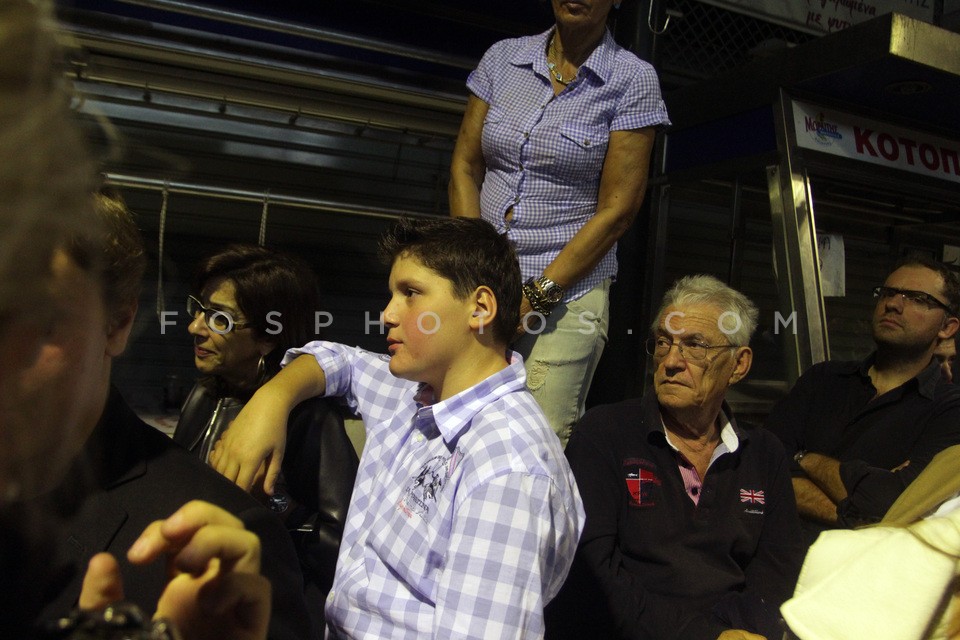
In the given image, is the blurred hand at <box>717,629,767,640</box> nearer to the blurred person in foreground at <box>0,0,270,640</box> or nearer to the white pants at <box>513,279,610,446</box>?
the white pants at <box>513,279,610,446</box>

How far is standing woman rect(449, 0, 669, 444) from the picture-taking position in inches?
112

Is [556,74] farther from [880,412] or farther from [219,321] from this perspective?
[880,412]

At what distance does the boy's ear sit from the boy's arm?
21.2 inches

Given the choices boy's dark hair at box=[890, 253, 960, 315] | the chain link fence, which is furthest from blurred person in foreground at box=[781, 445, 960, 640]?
the chain link fence

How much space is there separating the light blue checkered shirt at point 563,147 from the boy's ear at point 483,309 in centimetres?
87

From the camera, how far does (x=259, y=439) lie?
74.9 inches

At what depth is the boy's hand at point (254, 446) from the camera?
6.02 ft

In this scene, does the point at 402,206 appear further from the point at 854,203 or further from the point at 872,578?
the point at 872,578

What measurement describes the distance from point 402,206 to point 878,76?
2.97 meters

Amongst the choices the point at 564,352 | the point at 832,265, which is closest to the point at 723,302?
the point at 564,352

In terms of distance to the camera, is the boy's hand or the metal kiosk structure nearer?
the boy's hand

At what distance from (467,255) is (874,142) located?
3590 millimetres

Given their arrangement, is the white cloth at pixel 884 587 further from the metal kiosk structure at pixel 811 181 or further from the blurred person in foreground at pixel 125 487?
the metal kiosk structure at pixel 811 181

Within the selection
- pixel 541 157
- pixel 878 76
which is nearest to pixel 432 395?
pixel 541 157
